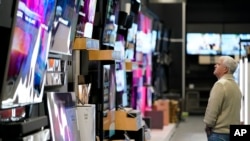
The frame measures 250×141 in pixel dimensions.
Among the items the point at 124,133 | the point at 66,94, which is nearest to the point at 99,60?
the point at 124,133

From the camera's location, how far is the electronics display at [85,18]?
4781 millimetres

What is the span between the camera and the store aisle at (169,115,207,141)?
36.4ft

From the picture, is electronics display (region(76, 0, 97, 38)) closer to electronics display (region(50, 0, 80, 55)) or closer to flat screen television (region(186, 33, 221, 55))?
electronics display (region(50, 0, 80, 55))

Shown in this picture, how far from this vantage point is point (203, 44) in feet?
56.3

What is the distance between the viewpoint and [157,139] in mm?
9766

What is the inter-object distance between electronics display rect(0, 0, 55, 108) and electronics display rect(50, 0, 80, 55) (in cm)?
42

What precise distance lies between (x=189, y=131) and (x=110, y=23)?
6941 millimetres

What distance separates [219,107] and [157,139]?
4.25 metres

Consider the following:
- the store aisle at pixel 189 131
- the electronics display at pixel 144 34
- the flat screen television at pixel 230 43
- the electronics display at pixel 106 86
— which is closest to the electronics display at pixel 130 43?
the electronics display at pixel 144 34

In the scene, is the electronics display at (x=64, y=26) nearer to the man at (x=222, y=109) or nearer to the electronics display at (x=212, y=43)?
the man at (x=222, y=109)

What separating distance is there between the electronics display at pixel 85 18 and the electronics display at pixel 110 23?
0.60 m

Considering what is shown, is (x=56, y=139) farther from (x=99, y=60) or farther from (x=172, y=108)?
(x=172, y=108)

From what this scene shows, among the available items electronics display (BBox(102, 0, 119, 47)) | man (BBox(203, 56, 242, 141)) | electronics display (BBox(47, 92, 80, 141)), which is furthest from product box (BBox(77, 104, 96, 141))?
man (BBox(203, 56, 242, 141))

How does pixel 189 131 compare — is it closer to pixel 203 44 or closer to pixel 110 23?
pixel 203 44
